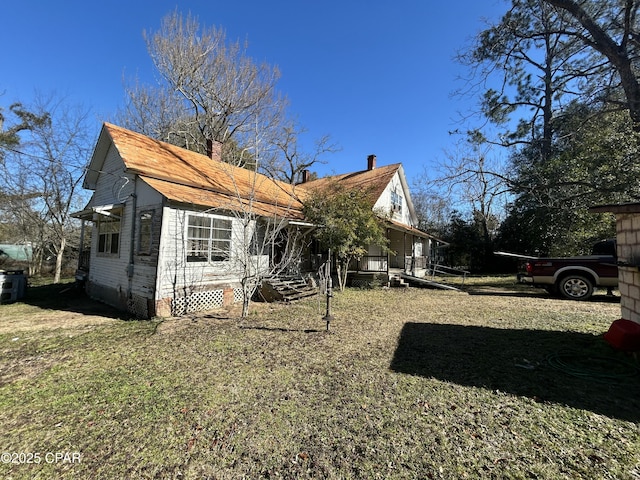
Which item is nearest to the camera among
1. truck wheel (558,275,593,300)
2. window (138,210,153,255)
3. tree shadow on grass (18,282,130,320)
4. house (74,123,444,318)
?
house (74,123,444,318)

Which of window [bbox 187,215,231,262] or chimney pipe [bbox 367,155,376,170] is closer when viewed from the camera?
window [bbox 187,215,231,262]

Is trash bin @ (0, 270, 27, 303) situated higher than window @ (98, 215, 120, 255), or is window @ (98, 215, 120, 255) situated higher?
window @ (98, 215, 120, 255)

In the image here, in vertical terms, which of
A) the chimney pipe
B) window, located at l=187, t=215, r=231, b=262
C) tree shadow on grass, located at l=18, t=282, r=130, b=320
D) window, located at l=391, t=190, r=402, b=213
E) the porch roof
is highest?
the chimney pipe

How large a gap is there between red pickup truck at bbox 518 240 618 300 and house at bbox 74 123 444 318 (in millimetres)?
8555

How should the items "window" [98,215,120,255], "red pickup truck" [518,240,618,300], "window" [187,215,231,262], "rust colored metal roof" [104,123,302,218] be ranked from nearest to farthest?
"rust colored metal roof" [104,123,302,218] → "window" [187,215,231,262] → "red pickup truck" [518,240,618,300] → "window" [98,215,120,255]

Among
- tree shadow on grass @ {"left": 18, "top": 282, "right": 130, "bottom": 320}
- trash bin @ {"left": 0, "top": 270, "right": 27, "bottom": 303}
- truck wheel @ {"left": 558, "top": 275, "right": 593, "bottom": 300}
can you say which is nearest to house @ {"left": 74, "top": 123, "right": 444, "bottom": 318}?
tree shadow on grass @ {"left": 18, "top": 282, "right": 130, "bottom": 320}

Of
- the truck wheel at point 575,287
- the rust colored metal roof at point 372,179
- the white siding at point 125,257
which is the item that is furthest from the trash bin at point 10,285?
the truck wheel at point 575,287

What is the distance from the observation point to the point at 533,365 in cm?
469

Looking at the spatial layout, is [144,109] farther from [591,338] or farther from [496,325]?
[591,338]

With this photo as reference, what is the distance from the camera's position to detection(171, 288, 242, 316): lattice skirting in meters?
8.36

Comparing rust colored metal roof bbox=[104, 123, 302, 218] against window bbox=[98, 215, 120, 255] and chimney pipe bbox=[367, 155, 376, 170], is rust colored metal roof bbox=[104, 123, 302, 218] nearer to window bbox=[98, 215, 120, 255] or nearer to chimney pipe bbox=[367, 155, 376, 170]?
window bbox=[98, 215, 120, 255]

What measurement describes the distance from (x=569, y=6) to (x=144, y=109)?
→ 81.8 ft

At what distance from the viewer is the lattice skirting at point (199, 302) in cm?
836

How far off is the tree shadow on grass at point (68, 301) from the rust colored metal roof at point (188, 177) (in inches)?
164
